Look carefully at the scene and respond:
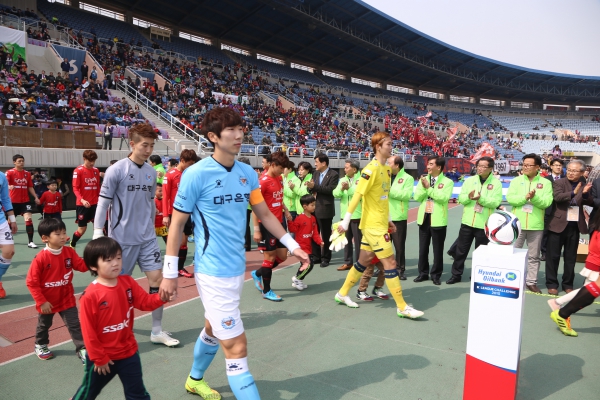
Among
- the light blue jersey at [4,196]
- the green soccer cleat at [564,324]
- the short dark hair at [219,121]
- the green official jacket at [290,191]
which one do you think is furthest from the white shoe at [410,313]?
the light blue jersey at [4,196]

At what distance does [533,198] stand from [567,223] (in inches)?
23.8

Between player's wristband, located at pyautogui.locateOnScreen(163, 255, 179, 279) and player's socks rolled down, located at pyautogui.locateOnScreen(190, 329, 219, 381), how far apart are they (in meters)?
0.65

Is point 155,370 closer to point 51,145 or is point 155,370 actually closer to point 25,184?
point 25,184

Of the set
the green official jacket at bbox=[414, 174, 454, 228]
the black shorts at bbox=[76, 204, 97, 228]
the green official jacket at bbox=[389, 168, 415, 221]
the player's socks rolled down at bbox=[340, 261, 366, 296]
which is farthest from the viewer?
the black shorts at bbox=[76, 204, 97, 228]

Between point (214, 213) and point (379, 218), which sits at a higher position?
point (214, 213)

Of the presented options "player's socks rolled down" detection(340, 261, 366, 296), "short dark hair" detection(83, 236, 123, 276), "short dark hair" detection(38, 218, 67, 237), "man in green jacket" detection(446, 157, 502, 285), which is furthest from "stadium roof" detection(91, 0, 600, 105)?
"short dark hair" detection(83, 236, 123, 276)

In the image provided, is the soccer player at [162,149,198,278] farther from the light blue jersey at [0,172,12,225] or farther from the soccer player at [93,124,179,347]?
the light blue jersey at [0,172,12,225]

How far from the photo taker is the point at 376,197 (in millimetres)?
4707

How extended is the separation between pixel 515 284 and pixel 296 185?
5430mm

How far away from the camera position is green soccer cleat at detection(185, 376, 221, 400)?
117 inches

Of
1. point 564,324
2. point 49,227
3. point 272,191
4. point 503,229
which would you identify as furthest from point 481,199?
point 49,227

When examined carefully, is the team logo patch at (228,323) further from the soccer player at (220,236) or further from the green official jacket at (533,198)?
the green official jacket at (533,198)

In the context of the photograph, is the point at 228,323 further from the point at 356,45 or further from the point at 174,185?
the point at 356,45

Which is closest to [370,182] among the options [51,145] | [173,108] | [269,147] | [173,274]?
[173,274]
